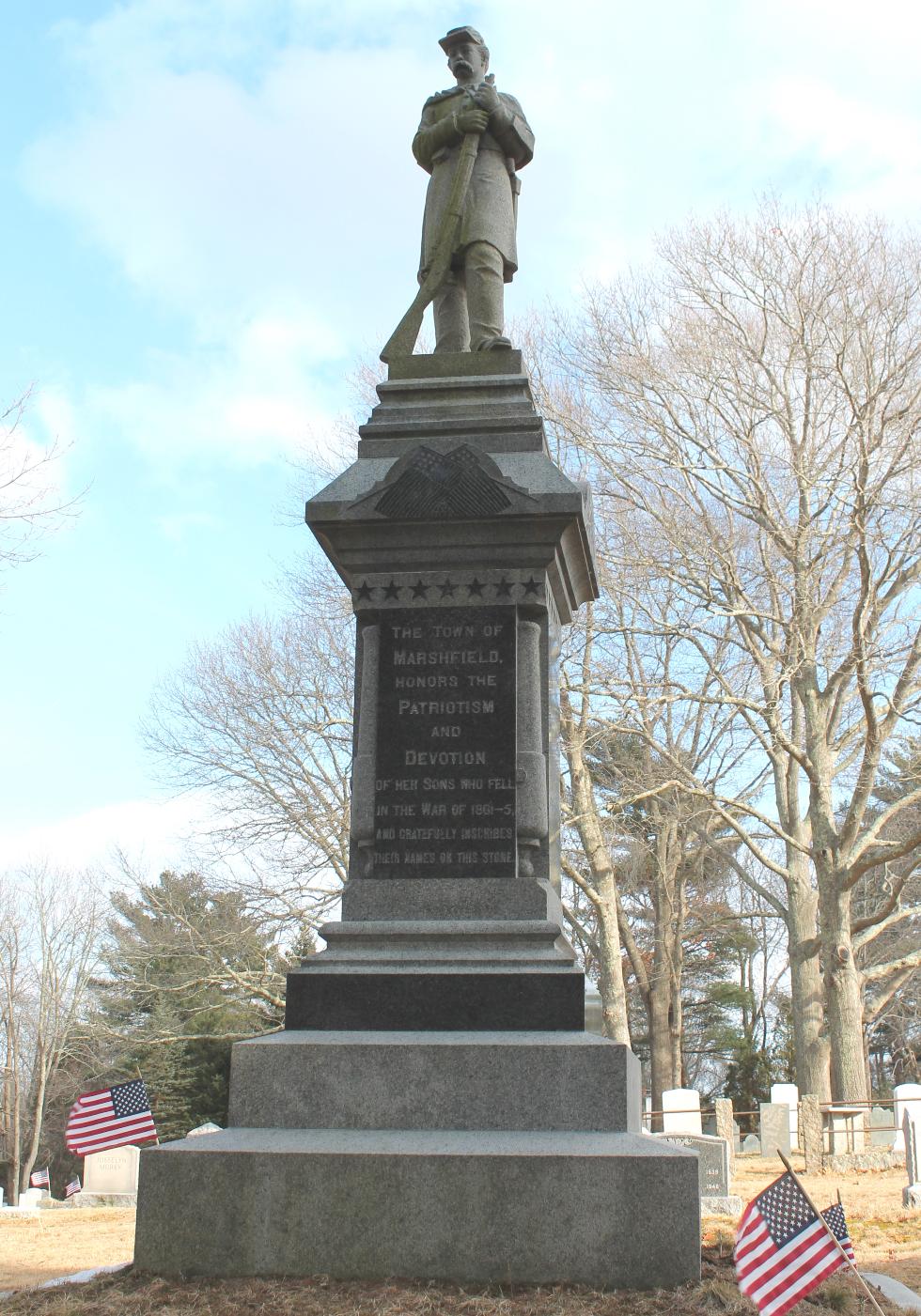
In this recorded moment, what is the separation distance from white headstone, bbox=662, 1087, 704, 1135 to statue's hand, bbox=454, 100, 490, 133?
1596 centimetres

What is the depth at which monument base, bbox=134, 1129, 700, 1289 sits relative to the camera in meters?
4.40

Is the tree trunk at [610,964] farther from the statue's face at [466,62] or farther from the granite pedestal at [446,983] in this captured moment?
the statue's face at [466,62]

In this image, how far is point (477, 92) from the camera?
24.4ft

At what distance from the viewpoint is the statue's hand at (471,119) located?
7.35m

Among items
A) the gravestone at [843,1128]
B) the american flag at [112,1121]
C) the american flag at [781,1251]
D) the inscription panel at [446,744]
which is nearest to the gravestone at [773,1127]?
the gravestone at [843,1128]

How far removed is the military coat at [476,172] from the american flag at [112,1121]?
5565 mm

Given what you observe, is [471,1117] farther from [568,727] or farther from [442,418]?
[568,727]

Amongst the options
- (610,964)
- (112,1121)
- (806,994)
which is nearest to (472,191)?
(112,1121)

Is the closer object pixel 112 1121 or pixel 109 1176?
pixel 112 1121

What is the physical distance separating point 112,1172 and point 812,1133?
36.0 ft

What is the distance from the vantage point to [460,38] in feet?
24.9

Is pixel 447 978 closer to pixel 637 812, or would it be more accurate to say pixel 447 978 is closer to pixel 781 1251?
pixel 781 1251

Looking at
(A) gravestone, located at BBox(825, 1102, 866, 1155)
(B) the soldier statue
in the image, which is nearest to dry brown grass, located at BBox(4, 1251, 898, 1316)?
(B) the soldier statue

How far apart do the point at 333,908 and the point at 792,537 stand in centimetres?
1103
